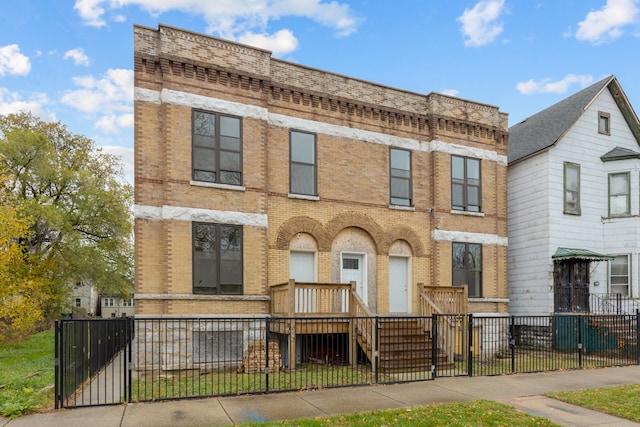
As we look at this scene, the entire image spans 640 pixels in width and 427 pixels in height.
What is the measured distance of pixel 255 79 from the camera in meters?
15.0

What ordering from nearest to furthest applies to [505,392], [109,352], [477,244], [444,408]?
[444,408], [505,392], [109,352], [477,244]

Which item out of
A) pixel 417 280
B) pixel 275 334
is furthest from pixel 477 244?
pixel 275 334

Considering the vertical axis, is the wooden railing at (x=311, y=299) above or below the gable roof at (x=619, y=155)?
below

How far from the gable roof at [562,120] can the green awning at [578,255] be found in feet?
13.5

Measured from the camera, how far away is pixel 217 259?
14180 mm

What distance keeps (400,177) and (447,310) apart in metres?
5.01

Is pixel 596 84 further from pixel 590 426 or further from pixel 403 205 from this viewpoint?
pixel 590 426

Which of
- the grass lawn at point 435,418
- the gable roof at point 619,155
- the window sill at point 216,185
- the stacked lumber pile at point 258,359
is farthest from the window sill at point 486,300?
the window sill at point 216,185

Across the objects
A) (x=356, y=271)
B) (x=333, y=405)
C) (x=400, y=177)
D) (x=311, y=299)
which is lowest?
(x=333, y=405)

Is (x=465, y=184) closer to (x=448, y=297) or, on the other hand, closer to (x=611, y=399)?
(x=448, y=297)

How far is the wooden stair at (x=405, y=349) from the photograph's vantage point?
1284 cm

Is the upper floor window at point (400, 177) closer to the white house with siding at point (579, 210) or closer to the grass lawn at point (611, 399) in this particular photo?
the white house with siding at point (579, 210)

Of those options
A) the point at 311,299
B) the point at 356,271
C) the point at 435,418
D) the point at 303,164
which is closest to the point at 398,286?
the point at 356,271

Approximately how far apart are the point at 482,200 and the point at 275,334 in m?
9.67
